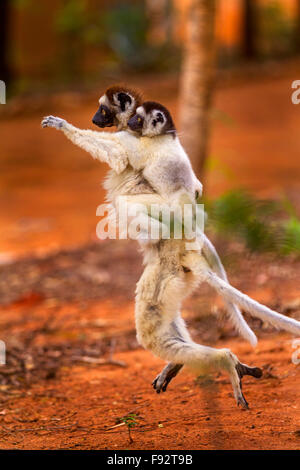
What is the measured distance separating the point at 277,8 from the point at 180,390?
20654 millimetres

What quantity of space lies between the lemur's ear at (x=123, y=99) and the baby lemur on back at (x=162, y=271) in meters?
0.20

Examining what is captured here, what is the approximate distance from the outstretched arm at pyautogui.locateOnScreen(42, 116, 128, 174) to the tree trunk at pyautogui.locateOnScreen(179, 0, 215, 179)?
13.7 feet

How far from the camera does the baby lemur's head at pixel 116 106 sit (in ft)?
12.3

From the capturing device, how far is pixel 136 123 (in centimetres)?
359

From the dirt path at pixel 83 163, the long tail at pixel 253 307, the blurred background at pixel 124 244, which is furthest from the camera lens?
the dirt path at pixel 83 163

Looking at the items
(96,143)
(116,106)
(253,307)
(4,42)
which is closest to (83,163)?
(4,42)

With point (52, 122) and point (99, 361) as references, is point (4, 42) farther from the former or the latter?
point (52, 122)

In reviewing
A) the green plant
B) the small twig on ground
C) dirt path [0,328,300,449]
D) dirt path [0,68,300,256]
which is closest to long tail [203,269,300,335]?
dirt path [0,328,300,449]

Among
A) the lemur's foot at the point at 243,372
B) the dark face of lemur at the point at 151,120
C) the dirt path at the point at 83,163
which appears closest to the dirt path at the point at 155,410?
the lemur's foot at the point at 243,372

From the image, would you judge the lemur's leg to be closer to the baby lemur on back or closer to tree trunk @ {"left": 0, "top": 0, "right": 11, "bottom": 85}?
the baby lemur on back

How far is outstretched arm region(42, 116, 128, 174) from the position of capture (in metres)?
3.47

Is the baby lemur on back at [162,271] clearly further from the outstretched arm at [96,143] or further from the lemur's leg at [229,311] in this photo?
the lemur's leg at [229,311]

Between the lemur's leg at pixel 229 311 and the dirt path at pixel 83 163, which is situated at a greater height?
the dirt path at pixel 83 163

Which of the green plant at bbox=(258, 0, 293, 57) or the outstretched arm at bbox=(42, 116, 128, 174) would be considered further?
the green plant at bbox=(258, 0, 293, 57)
